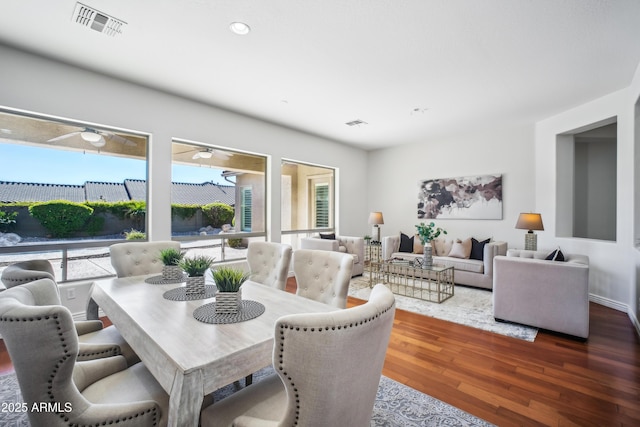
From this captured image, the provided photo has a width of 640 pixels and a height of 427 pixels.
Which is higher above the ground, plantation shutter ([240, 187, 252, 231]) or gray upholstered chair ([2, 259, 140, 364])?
plantation shutter ([240, 187, 252, 231])

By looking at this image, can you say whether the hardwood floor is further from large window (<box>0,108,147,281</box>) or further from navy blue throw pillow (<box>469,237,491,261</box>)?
navy blue throw pillow (<box>469,237,491,261</box>)

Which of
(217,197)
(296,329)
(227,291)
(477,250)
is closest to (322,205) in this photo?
(217,197)

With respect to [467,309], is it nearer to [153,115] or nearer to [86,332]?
[86,332]

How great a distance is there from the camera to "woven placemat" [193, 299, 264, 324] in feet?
4.58

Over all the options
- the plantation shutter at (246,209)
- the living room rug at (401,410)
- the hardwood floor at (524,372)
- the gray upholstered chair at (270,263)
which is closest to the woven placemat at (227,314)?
the gray upholstered chair at (270,263)

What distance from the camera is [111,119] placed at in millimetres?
3457

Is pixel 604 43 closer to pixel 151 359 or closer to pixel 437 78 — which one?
pixel 437 78

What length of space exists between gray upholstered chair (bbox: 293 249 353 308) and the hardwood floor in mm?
887

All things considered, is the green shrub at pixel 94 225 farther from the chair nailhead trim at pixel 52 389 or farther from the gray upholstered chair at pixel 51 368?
the chair nailhead trim at pixel 52 389

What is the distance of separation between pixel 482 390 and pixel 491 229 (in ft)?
13.7

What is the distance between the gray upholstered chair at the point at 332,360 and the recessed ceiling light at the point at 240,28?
261cm

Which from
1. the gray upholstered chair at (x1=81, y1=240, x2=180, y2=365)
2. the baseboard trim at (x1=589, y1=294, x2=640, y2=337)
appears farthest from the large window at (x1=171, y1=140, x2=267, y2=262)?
the baseboard trim at (x1=589, y1=294, x2=640, y2=337)

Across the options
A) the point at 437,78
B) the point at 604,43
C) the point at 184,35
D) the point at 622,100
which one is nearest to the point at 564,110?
the point at 622,100

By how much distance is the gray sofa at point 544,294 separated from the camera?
2.78 metres
